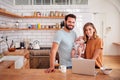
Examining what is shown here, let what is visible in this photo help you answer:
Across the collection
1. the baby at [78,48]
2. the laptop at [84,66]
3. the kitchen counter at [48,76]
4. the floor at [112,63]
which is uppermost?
the baby at [78,48]

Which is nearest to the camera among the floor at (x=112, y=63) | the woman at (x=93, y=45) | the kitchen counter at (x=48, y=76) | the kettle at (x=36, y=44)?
the kitchen counter at (x=48, y=76)

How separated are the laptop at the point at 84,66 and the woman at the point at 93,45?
0.36 metres

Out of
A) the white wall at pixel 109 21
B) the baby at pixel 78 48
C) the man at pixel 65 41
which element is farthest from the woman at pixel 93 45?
the white wall at pixel 109 21

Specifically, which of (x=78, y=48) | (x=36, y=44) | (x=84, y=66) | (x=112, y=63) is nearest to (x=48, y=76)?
(x=84, y=66)

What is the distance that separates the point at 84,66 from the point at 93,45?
504mm

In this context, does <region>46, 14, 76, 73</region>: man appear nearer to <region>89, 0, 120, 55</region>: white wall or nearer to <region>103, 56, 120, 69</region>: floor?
<region>103, 56, 120, 69</region>: floor

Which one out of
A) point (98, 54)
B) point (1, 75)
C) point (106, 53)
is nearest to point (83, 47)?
point (98, 54)

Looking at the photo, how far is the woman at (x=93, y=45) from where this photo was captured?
2.48 metres

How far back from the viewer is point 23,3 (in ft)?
19.0

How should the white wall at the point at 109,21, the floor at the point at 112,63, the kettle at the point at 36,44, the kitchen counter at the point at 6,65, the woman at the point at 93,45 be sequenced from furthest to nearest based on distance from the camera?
the white wall at the point at 109,21
the floor at the point at 112,63
the kettle at the point at 36,44
the kitchen counter at the point at 6,65
the woman at the point at 93,45

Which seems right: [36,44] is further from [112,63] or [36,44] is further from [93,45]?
[112,63]

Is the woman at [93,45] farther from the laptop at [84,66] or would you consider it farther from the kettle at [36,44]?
the kettle at [36,44]

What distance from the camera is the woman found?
248 centimetres

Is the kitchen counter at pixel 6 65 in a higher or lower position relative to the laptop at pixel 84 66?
lower
